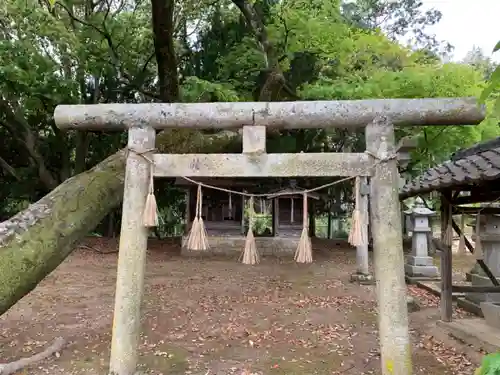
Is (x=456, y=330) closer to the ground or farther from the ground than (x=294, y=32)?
closer to the ground

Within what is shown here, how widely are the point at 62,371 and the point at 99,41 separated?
450 inches

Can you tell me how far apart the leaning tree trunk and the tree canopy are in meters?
2.24

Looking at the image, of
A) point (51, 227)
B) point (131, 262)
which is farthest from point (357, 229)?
point (51, 227)

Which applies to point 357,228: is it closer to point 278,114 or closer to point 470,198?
point 278,114

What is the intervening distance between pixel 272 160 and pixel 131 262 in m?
1.75

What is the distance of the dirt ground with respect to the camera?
215 inches

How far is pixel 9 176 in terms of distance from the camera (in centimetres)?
1862

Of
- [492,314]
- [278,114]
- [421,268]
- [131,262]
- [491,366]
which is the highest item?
[278,114]

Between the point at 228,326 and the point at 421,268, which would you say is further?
the point at 421,268

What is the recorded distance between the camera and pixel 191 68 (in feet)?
54.3

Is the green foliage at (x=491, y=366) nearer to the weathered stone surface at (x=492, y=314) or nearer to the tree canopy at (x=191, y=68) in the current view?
the weathered stone surface at (x=492, y=314)

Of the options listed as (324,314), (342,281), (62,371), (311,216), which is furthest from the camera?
(311,216)

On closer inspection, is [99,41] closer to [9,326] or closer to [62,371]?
[9,326]

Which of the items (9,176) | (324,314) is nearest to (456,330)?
(324,314)
